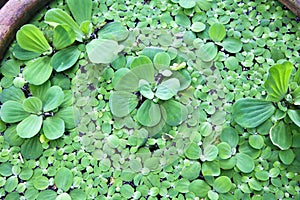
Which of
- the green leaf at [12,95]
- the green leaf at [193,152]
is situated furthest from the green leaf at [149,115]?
the green leaf at [12,95]

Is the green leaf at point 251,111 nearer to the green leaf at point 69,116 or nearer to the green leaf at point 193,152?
the green leaf at point 193,152

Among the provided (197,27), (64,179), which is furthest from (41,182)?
(197,27)

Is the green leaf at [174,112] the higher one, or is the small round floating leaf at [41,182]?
the green leaf at [174,112]

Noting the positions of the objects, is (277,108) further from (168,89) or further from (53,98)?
(53,98)

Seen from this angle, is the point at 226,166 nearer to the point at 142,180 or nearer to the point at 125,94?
the point at 142,180

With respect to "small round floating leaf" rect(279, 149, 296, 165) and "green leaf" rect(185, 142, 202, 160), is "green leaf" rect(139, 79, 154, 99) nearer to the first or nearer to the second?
"green leaf" rect(185, 142, 202, 160)

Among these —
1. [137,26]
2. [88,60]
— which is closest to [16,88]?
[88,60]

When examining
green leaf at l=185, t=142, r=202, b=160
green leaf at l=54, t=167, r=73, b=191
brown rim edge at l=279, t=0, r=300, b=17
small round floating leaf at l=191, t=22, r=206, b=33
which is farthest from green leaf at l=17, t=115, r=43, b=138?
brown rim edge at l=279, t=0, r=300, b=17
